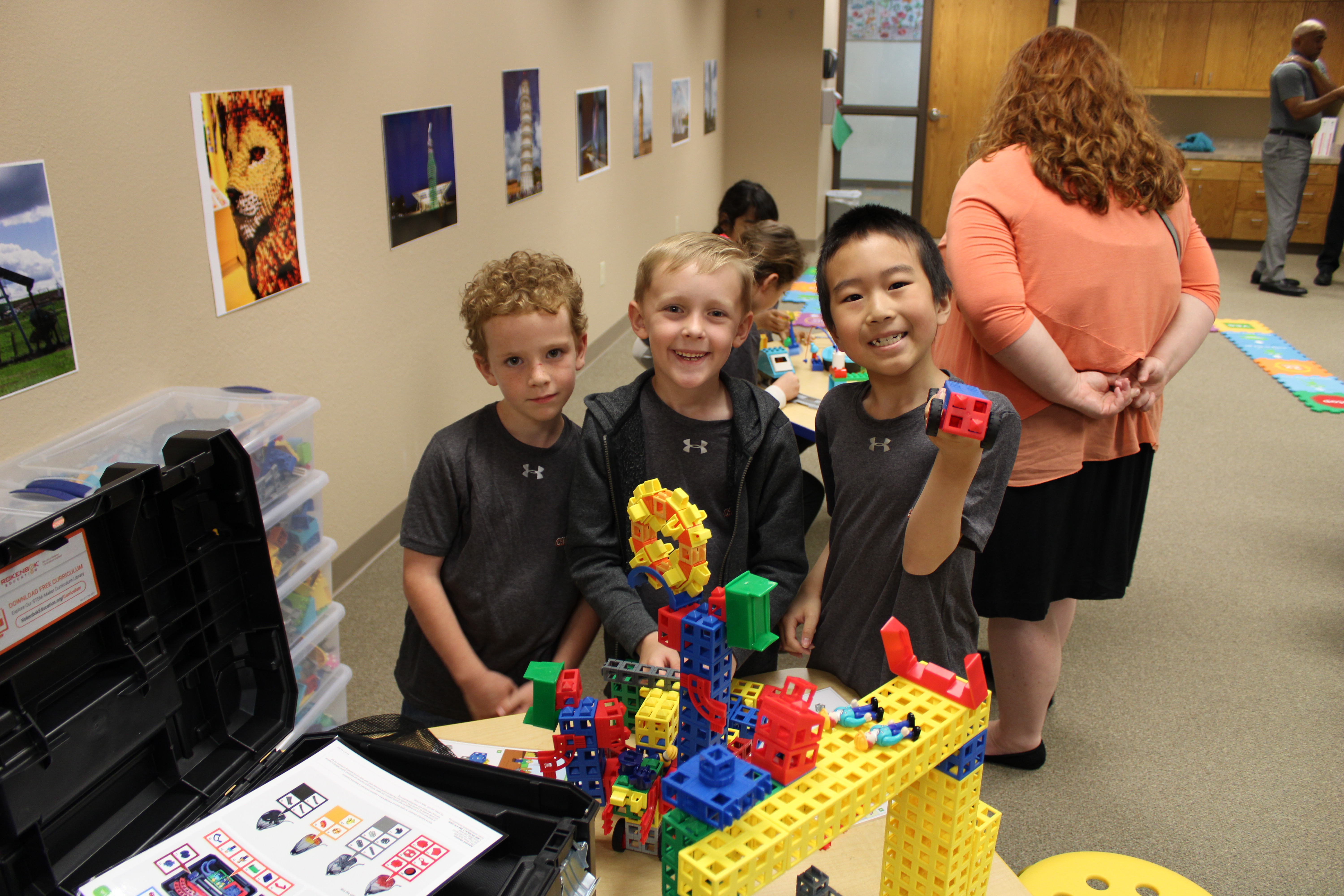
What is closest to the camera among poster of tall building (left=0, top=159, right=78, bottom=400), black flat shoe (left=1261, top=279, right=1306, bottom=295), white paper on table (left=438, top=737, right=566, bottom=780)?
white paper on table (left=438, top=737, right=566, bottom=780)

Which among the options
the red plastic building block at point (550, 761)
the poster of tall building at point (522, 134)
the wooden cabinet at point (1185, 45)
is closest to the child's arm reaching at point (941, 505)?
the red plastic building block at point (550, 761)

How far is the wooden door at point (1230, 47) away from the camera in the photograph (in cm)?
732

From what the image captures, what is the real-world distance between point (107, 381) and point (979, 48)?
7761 millimetres

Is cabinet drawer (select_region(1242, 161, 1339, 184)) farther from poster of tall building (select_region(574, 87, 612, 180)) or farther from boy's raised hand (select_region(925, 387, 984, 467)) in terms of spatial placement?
boy's raised hand (select_region(925, 387, 984, 467))

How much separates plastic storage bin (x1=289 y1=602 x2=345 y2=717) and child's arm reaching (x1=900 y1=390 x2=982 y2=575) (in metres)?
1.25

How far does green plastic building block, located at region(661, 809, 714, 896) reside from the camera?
69 centimetres

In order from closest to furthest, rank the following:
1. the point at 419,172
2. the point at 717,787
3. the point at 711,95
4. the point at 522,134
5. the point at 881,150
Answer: the point at 717,787 < the point at 419,172 < the point at 522,134 < the point at 711,95 < the point at 881,150

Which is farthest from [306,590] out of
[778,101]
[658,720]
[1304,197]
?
[1304,197]

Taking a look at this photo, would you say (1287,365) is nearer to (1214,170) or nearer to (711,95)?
(1214,170)

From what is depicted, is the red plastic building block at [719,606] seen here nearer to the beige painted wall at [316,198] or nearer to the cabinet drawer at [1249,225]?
the beige painted wall at [316,198]

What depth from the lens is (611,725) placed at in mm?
916

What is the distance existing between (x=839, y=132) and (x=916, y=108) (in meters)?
0.79

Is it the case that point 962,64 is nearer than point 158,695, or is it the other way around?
point 158,695

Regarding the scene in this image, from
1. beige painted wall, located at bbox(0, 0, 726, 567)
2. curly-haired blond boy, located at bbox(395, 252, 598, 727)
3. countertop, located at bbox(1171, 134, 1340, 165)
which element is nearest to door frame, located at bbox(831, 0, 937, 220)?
countertop, located at bbox(1171, 134, 1340, 165)
